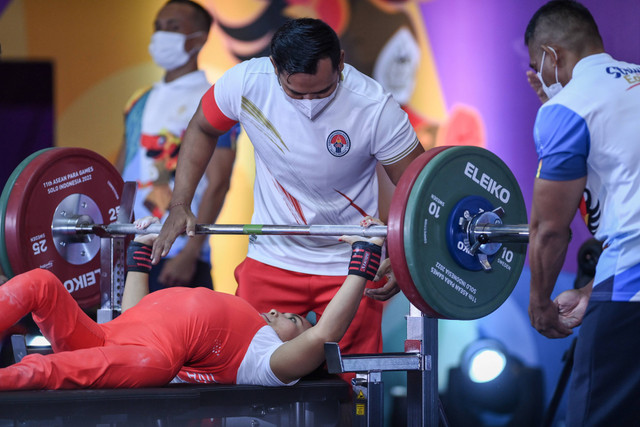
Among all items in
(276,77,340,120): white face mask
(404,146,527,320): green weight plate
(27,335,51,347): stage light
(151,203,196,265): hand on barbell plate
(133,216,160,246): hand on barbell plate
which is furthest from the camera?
(27,335,51,347): stage light

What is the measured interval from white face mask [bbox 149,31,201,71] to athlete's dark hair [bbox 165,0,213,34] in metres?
0.05

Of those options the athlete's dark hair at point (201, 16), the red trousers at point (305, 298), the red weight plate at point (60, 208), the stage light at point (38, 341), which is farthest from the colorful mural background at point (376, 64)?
the red trousers at point (305, 298)

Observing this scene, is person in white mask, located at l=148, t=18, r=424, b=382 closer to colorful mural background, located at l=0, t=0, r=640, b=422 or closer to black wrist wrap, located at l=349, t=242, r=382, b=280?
black wrist wrap, located at l=349, t=242, r=382, b=280

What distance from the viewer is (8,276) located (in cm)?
314

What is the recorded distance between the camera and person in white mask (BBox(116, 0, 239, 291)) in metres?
4.68

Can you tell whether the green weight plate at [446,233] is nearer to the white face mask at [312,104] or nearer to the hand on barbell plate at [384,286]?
the hand on barbell plate at [384,286]

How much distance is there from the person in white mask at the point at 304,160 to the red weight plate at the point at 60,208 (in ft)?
1.74

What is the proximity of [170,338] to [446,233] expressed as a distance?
3.17ft

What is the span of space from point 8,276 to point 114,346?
3.01 feet

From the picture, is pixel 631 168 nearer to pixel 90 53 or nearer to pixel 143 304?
pixel 143 304

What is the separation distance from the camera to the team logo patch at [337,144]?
114 inches

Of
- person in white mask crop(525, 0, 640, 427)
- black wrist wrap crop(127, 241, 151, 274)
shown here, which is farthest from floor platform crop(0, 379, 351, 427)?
person in white mask crop(525, 0, 640, 427)

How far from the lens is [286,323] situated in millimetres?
2918

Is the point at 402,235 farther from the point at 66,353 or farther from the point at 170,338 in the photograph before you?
the point at 66,353
